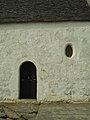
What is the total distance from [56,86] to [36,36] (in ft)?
8.31

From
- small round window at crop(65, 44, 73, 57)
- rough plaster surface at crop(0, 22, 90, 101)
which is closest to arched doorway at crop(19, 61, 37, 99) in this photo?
rough plaster surface at crop(0, 22, 90, 101)

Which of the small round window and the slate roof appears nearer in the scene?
the slate roof

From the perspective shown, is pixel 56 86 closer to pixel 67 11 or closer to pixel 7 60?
pixel 7 60

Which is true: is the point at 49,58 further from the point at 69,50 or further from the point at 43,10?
the point at 43,10

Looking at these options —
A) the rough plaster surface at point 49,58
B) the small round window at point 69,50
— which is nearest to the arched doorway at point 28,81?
the rough plaster surface at point 49,58

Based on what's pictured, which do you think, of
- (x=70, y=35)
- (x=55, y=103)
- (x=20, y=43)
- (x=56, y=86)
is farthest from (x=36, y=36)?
(x=55, y=103)

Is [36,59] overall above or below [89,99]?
above

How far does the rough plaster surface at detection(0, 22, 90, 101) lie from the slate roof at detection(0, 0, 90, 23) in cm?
29

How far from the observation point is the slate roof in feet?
37.3

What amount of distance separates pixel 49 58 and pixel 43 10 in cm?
252

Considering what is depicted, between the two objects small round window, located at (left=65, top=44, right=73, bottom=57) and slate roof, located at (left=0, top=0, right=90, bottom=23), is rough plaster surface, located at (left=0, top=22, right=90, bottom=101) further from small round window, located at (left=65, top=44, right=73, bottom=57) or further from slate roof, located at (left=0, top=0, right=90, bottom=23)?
slate roof, located at (left=0, top=0, right=90, bottom=23)

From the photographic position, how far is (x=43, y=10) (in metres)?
12.1

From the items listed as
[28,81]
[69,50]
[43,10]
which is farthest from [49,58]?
[43,10]

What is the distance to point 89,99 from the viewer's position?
1111cm
